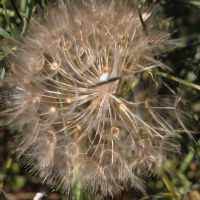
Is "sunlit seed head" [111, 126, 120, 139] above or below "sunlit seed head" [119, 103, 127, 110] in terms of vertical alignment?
below

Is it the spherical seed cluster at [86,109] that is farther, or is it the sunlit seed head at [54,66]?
the sunlit seed head at [54,66]

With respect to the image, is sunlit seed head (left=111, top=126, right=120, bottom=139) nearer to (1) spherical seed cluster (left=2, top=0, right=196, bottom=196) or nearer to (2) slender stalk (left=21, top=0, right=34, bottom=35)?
(1) spherical seed cluster (left=2, top=0, right=196, bottom=196)

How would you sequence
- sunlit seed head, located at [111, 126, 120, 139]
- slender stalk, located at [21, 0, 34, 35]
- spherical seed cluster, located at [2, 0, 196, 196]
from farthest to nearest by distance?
sunlit seed head, located at [111, 126, 120, 139] → spherical seed cluster, located at [2, 0, 196, 196] → slender stalk, located at [21, 0, 34, 35]

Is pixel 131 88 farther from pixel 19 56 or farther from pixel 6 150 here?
pixel 6 150

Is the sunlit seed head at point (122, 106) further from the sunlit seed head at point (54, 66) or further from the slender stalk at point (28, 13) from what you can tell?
the slender stalk at point (28, 13)

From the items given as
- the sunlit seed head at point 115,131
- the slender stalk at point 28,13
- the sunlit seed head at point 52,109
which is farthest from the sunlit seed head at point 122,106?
the slender stalk at point 28,13

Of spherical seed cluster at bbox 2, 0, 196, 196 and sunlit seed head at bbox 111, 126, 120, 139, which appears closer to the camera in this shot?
spherical seed cluster at bbox 2, 0, 196, 196

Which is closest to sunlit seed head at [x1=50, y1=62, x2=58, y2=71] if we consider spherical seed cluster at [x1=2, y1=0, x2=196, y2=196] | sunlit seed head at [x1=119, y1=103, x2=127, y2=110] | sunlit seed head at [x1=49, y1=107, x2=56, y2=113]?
spherical seed cluster at [x1=2, y1=0, x2=196, y2=196]

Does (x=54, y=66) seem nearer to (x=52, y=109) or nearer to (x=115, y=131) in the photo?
(x=52, y=109)

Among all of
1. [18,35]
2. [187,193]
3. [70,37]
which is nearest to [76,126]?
[70,37]
